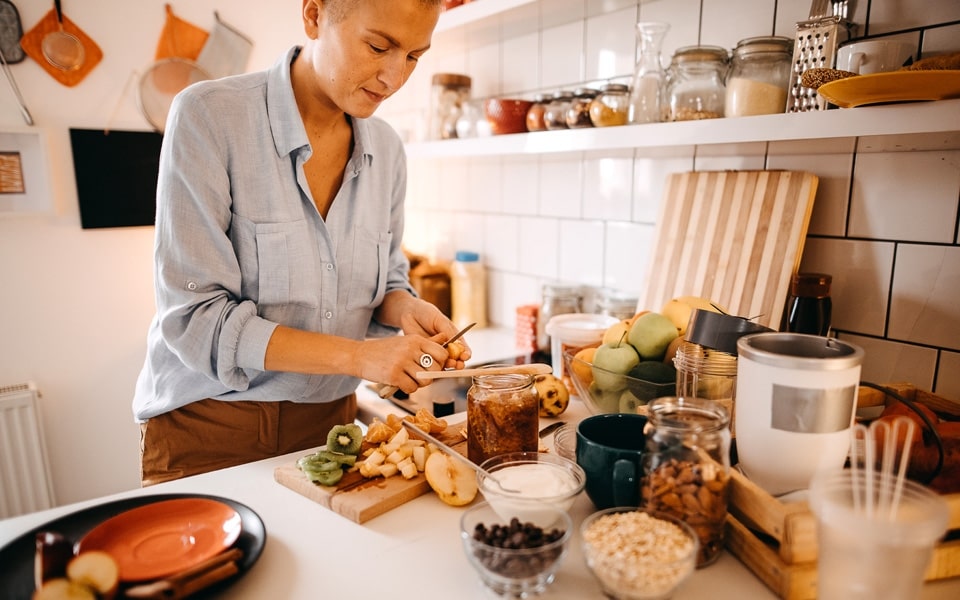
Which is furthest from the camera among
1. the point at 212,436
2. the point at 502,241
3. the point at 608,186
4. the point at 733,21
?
the point at 502,241

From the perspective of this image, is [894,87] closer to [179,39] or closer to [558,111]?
[558,111]

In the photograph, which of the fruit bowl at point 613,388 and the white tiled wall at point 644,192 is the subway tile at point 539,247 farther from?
the fruit bowl at point 613,388

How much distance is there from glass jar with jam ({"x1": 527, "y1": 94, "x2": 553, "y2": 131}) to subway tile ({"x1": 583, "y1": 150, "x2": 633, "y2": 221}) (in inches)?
8.7

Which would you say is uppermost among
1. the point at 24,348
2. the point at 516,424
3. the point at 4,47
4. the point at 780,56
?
the point at 4,47

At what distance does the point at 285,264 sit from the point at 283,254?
0.8 inches

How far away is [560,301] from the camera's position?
1848 millimetres

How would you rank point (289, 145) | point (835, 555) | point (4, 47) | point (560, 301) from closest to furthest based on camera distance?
point (835, 555), point (289, 145), point (560, 301), point (4, 47)

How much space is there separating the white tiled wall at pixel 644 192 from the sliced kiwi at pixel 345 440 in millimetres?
936

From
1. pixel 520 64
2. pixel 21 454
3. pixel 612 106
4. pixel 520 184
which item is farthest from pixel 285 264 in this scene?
pixel 21 454

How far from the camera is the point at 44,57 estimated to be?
2113mm

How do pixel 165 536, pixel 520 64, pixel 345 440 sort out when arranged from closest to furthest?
pixel 165 536 → pixel 345 440 → pixel 520 64

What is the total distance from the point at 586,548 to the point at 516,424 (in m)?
0.30

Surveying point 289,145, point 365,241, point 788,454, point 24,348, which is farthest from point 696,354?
point 24,348

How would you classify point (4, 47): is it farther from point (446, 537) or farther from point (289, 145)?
point (446, 537)
